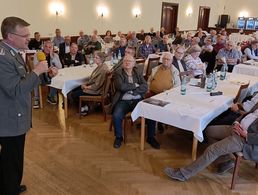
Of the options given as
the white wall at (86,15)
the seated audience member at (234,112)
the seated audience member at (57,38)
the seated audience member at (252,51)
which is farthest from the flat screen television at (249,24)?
the seated audience member at (234,112)

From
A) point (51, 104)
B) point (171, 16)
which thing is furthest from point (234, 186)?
point (171, 16)

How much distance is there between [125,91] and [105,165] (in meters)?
0.98

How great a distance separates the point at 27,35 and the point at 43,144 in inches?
77.0

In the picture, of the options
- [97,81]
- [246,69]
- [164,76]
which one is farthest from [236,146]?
[246,69]

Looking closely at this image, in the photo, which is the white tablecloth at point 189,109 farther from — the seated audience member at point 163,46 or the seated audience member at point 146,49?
the seated audience member at point 163,46

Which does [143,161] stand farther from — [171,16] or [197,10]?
[197,10]

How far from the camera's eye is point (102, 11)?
388 inches

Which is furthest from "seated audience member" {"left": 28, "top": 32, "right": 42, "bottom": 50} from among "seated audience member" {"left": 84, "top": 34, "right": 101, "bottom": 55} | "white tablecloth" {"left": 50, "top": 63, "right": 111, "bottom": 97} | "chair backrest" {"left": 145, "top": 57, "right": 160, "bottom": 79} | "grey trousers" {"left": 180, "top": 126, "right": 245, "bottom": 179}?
"grey trousers" {"left": 180, "top": 126, "right": 245, "bottom": 179}

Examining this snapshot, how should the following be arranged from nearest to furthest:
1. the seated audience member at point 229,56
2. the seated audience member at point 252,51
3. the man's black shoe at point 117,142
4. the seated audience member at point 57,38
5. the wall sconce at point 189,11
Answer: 1. the man's black shoe at point 117,142
2. the seated audience member at point 229,56
3. the seated audience member at point 252,51
4. the seated audience member at point 57,38
5. the wall sconce at point 189,11

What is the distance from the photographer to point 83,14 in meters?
9.34

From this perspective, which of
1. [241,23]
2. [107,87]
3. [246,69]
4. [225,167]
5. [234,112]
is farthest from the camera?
[241,23]

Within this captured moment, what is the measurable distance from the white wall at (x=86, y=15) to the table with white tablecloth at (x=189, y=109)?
5.72 m

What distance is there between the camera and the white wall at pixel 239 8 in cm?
1603

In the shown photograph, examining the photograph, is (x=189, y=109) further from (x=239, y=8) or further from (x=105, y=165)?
(x=239, y=8)
